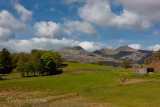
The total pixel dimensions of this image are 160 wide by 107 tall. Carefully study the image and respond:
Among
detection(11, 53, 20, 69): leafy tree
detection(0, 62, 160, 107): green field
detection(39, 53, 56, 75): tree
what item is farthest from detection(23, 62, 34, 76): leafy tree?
detection(11, 53, 20, 69): leafy tree

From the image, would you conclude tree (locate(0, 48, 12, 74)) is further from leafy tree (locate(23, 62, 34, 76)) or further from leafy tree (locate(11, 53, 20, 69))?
leafy tree (locate(23, 62, 34, 76))

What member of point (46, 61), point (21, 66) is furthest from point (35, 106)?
point (46, 61)

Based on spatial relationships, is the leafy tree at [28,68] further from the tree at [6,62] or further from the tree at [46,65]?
the tree at [6,62]

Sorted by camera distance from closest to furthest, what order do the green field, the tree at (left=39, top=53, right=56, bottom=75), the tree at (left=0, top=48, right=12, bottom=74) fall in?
the green field, the tree at (left=39, top=53, right=56, bottom=75), the tree at (left=0, top=48, right=12, bottom=74)

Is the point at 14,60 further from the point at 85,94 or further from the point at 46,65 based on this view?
the point at 85,94

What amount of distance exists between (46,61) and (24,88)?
52697mm

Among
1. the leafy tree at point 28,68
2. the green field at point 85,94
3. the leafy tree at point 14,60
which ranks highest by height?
the leafy tree at point 14,60

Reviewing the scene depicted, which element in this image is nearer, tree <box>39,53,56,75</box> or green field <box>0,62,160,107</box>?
green field <box>0,62,160,107</box>

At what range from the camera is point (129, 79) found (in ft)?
162

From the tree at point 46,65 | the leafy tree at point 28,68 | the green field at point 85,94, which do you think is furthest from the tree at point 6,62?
the green field at point 85,94

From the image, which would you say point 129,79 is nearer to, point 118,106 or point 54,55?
point 118,106

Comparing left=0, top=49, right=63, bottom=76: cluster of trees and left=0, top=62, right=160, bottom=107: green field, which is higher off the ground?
left=0, top=49, right=63, bottom=76: cluster of trees

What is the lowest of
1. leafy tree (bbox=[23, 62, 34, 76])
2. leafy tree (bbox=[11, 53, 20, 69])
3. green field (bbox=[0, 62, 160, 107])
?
green field (bbox=[0, 62, 160, 107])

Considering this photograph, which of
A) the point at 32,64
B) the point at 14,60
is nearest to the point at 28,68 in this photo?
the point at 32,64
